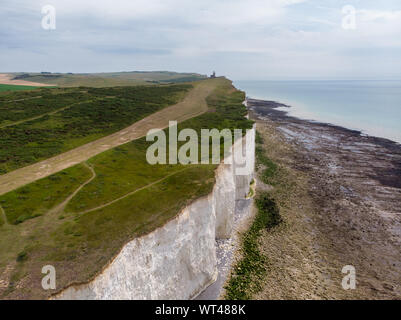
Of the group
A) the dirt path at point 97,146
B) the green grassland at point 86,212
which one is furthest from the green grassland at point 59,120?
→ the green grassland at point 86,212

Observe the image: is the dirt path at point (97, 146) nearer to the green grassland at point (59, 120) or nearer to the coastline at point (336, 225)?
the green grassland at point (59, 120)

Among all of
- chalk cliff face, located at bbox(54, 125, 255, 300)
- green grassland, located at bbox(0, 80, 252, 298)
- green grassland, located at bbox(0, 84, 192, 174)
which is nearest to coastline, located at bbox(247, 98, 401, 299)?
chalk cliff face, located at bbox(54, 125, 255, 300)

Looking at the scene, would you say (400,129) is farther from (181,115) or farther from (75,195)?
(75,195)

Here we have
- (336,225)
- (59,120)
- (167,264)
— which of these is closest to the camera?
(167,264)

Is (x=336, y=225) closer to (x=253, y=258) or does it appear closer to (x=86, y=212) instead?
(x=253, y=258)

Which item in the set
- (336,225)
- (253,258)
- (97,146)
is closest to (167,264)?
(253,258)
